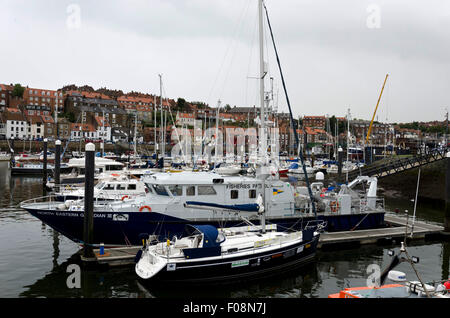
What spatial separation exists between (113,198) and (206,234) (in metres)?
12.4

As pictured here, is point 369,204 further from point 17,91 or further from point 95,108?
point 17,91

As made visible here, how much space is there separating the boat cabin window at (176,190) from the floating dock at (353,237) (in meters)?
3.05

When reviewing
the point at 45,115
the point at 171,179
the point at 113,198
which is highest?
the point at 45,115

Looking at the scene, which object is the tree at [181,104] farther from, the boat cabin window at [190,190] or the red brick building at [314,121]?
A: the boat cabin window at [190,190]

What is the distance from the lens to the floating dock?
51.6 ft

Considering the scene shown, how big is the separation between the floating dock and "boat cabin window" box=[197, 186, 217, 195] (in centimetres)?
398

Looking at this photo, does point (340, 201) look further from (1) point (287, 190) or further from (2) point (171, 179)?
(2) point (171, 179)

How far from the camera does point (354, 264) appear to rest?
1752 cm

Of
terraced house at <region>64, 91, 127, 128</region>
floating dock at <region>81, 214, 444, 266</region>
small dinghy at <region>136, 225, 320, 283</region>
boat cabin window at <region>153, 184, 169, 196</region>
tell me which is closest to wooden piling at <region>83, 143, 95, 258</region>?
floating dock at <region>81, 214, 444, 266</region>

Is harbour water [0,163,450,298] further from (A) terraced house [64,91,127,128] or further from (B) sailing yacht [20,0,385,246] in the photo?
(A) terraced house [64,91,127,128]

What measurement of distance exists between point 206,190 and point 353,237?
829 centimetres

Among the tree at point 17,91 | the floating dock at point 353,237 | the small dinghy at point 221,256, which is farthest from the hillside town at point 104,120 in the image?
the small dinghy at point 221,256

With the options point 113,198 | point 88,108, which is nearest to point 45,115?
point 88,108
